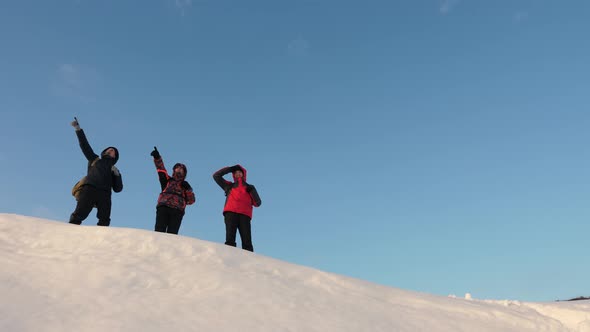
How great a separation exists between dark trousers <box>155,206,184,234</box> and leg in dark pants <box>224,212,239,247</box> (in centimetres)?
85

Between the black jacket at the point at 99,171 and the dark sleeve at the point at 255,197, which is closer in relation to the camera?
the black jacket at the point at 99,171

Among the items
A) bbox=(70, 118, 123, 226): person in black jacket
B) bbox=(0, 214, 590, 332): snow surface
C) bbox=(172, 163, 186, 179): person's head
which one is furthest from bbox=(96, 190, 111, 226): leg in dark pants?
bbox=(0, 214, 590, 332): snow surface

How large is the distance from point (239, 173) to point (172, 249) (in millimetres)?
3568

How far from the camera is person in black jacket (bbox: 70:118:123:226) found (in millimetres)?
6289

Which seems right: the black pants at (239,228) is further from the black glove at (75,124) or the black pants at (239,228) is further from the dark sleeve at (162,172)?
the black glove at (75,124)

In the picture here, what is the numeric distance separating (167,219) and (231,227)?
110cm

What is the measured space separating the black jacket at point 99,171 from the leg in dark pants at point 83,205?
0.41 ft

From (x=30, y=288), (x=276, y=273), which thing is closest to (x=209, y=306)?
(x=276, y=273)

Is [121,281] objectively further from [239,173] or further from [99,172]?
[239,173]

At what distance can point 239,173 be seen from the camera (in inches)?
297

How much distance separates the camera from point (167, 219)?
23.7 feet

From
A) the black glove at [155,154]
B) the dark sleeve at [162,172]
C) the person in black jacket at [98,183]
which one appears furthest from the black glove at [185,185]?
the person in black jacket at [98,183]

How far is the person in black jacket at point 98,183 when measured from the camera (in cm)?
629

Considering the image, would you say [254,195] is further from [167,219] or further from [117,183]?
[117,183]
